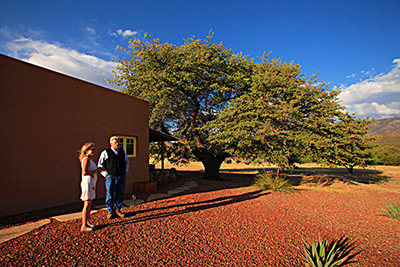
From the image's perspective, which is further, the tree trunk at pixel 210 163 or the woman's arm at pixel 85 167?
the tree trunk at pixel 210 163

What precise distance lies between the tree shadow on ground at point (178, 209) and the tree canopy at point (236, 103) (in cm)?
329

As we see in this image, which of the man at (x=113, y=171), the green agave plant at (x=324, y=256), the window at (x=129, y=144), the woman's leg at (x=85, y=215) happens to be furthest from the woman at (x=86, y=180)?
the window at (x=129, y=144)

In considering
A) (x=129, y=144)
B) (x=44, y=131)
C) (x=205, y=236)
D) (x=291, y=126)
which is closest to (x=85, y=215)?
(x=205, y=236)

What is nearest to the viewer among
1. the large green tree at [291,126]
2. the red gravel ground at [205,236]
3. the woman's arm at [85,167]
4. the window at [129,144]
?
the red gravel ground at [205,236]

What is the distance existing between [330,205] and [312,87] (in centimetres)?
580

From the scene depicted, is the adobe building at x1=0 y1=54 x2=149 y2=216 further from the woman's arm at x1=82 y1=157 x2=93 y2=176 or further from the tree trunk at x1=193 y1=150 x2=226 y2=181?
the tree trunk at x1=193 y1=150 x2=226 y2=181

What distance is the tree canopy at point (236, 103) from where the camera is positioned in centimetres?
877

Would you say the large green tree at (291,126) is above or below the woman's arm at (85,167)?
above

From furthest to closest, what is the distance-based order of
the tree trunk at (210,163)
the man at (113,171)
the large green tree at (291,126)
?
the tree trunk at (210,163) → the large green tree at (291,126) → the man at (113,171)

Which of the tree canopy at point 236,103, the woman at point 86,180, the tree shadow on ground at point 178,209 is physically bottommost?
the tree shadow on ground at point 178,209

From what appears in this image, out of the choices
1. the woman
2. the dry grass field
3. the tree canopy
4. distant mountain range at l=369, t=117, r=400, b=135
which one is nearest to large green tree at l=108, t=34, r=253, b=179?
the tree canopy

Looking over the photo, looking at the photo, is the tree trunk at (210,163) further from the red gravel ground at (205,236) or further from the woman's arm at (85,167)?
the woman's arm at (85,167)

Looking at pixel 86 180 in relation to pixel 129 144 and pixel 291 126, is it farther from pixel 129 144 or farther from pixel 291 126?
pixel 291 126

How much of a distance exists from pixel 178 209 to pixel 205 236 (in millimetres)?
1581
